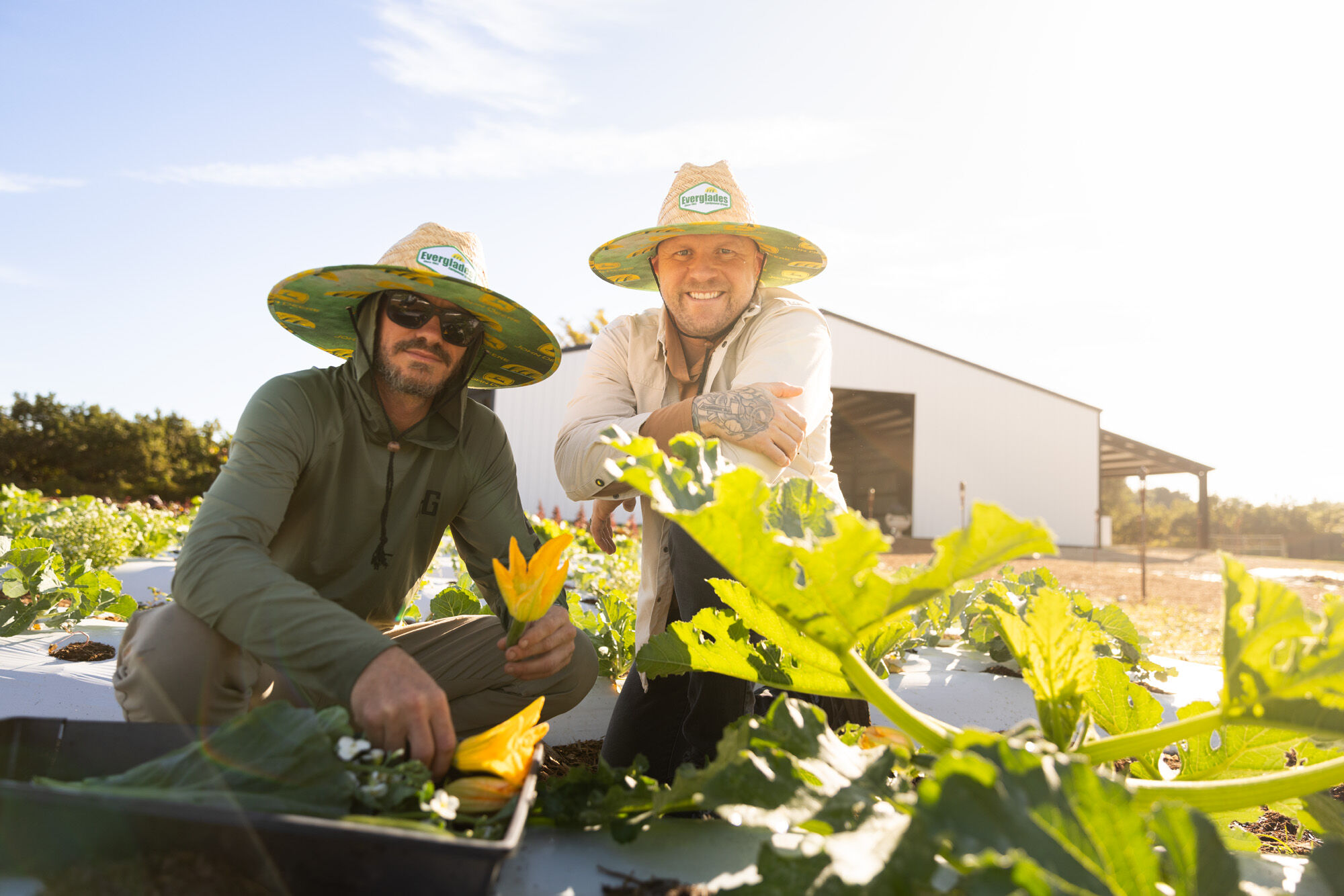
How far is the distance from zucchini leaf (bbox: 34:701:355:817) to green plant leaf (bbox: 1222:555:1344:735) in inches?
51.1

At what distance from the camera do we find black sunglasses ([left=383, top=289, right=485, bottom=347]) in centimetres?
234

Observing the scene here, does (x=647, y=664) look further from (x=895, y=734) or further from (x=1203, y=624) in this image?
(x=1203, y=624)

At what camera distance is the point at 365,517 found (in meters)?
2.25

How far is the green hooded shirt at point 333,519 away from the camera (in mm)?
1562

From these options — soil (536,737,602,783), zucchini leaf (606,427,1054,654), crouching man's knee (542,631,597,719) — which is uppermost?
zucchini leaf (606,427,1054,654)

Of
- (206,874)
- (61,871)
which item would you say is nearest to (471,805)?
(206,874)

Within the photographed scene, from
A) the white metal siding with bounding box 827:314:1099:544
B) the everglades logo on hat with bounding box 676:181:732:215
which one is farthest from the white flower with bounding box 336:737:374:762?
the white metal siding with bounding box 827:314:1099:544

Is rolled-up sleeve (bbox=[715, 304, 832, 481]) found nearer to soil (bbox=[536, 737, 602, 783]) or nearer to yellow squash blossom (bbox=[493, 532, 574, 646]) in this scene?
yellow squash blossom (bbox=[493, 532, 574, 646])

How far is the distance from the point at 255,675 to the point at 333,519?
1.47ft

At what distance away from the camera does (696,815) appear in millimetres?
1763

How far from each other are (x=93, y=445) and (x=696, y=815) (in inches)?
1156

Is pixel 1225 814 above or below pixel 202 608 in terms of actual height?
below

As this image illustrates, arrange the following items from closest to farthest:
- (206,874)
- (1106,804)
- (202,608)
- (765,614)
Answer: (1106,804), (206,874), (765,614), (202,608)

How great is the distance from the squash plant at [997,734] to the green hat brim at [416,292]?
4.02 feet
